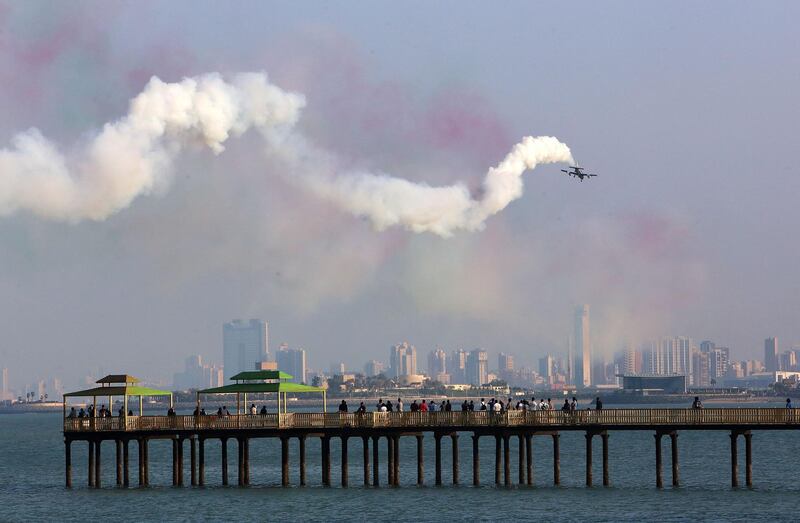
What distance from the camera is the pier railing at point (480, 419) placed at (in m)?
79.3

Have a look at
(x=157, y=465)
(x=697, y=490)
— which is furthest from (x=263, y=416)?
(x=157, y=465)

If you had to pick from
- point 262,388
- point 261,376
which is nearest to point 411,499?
point 262,388

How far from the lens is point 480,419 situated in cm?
8138

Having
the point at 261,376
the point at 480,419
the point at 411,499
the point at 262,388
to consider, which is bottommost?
the point at 411,499

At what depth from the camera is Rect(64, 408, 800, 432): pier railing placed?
7931 cm

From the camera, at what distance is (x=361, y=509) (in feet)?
247

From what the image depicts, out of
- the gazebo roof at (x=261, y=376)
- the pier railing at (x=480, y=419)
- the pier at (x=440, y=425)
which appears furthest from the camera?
the gazebo roof at (x=261, y=376)

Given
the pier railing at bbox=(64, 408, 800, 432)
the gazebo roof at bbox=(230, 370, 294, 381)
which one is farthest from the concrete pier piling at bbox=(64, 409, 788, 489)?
the gazebo roof at bbox=(230, 370, 294, 381)

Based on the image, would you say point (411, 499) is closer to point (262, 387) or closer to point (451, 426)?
point (451, 426)

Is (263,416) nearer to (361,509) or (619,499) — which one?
(361,509)

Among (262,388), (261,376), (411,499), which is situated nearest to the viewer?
(411,499)

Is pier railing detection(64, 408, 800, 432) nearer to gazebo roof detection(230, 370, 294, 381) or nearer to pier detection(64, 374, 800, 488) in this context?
pier detection(64, 374, 800, 488)

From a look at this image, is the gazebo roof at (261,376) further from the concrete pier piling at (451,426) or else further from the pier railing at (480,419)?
the concrete pier piling at (451,426)

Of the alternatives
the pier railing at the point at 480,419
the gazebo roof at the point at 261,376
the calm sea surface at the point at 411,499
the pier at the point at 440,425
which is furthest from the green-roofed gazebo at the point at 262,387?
the calm sea surface at the point at 411,499
